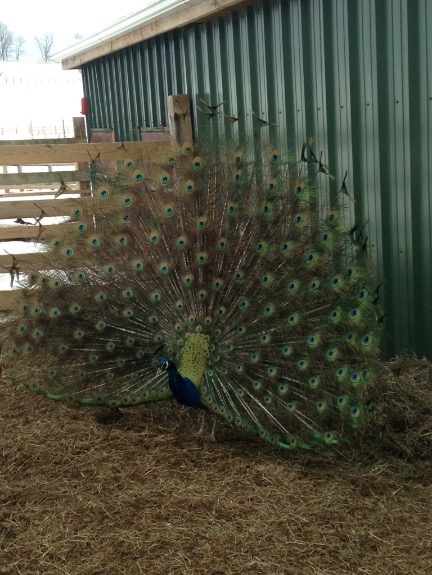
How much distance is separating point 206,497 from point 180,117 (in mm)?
5350

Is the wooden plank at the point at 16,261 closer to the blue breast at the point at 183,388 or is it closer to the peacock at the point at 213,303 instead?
the peacock at the point at 213,303

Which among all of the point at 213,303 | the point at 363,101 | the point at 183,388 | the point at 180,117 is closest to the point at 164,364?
the point at 183,388

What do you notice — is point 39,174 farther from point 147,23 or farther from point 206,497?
point 206,497

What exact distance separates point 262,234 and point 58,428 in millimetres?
2023

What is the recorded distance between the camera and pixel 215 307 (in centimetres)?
556

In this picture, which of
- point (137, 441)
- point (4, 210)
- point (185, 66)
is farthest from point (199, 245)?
point (185, 66)

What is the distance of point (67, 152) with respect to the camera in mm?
8305

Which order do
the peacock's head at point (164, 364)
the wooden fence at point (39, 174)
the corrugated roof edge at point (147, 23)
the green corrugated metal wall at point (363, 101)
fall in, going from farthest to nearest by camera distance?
the wooden fence at point (39, 174), the corrugated roof edge at point (147, 23), the green corrugated metal wall at point (363, 101), the peacock's head at point (164, 364)

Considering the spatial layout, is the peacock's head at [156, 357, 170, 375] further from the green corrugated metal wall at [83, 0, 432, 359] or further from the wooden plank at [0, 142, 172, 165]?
the wooden plank at [0, 142, 172, 165]

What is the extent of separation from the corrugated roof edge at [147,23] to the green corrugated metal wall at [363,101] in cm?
27

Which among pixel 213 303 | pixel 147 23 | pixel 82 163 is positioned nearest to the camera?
pixel 213 303

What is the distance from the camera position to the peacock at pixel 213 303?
5.19m

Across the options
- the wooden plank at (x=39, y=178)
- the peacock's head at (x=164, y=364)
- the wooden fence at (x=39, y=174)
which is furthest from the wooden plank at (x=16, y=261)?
the peacock's head at (x=164, y=364)

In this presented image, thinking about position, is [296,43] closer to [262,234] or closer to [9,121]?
[262,234]
